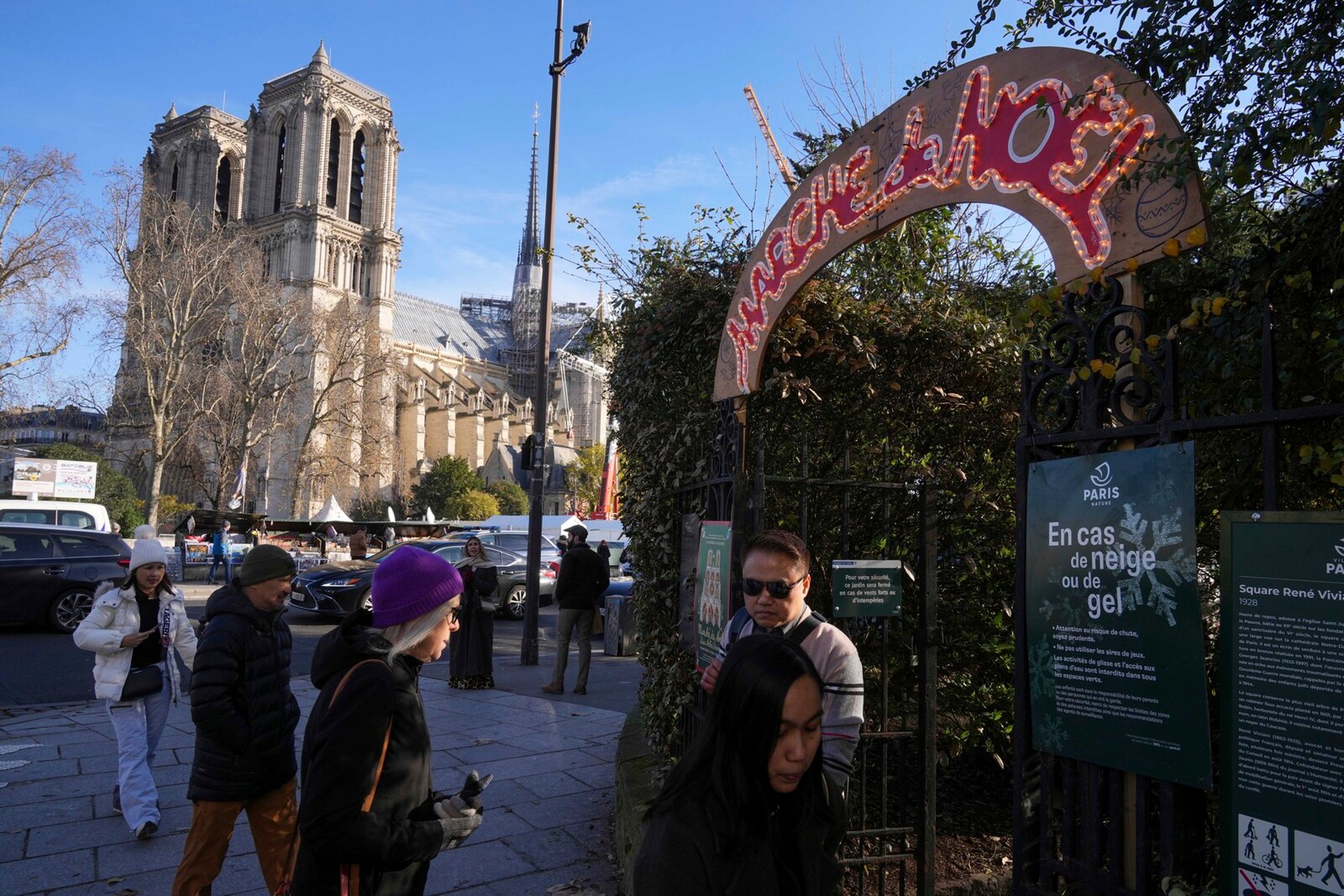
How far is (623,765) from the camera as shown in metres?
5.05

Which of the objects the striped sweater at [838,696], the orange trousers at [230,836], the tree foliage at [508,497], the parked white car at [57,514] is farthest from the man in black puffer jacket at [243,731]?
the tree foliage at [508,497]

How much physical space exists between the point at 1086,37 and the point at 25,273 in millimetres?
26380

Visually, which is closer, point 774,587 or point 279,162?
point 774,587

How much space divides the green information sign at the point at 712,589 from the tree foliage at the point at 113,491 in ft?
103

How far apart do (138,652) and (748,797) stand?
175 inches

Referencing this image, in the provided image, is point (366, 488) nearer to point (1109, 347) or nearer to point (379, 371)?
point (379, 371)

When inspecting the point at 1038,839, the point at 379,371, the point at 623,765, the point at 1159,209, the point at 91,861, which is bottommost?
the point at 91,861

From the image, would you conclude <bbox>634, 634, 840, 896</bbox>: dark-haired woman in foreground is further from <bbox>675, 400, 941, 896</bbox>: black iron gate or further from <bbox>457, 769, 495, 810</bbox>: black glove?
<bbox>675, 400, 941, 896</bbox>: black iron gate

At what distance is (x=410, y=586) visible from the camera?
7.75ft

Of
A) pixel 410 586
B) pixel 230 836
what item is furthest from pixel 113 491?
pixel 410 586

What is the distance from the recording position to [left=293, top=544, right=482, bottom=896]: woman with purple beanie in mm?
2115

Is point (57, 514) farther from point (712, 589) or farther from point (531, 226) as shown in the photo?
point (531, 226)

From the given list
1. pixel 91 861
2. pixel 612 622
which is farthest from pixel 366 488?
pixel 91 861

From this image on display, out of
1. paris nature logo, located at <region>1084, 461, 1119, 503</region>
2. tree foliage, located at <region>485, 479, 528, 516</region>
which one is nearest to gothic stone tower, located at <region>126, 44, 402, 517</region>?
tree foliage, located at <region>485, 479, 528, 516</region>
